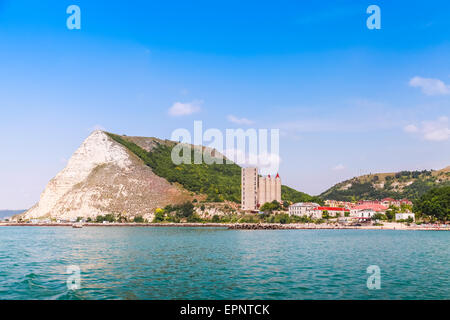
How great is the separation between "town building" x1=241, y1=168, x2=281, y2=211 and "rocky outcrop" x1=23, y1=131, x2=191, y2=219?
2731 cm

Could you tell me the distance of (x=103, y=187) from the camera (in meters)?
169

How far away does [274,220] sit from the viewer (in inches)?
5812

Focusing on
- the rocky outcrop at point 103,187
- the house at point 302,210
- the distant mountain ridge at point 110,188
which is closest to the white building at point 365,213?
the house at point 302,210

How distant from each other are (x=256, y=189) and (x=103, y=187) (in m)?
69.3

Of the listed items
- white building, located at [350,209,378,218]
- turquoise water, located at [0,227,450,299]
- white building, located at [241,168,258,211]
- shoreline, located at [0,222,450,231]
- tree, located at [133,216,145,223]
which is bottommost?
shoreline, located at [0,222,450,231]

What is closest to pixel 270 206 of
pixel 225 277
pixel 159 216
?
pixel 159 216

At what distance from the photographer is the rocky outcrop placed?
164 metres

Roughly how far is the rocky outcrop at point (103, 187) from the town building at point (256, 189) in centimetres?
2731

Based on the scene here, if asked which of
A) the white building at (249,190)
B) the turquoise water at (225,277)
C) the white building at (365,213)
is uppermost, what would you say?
the white building at (249,190)

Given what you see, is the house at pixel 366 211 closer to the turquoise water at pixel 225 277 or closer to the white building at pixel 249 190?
the white building at pixel 249 190

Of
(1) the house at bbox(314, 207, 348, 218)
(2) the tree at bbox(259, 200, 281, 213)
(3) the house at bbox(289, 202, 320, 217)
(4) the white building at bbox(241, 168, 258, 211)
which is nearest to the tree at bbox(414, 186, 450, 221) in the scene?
(1) the house at bbox(314, 207, 348, 218)

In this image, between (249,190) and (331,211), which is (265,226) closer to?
(249,190)

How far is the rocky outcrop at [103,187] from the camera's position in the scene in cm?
16438

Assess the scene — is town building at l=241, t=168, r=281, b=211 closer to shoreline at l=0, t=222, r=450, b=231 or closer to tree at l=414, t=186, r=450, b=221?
shoreline at l=0, t=222, r=450, b=231
